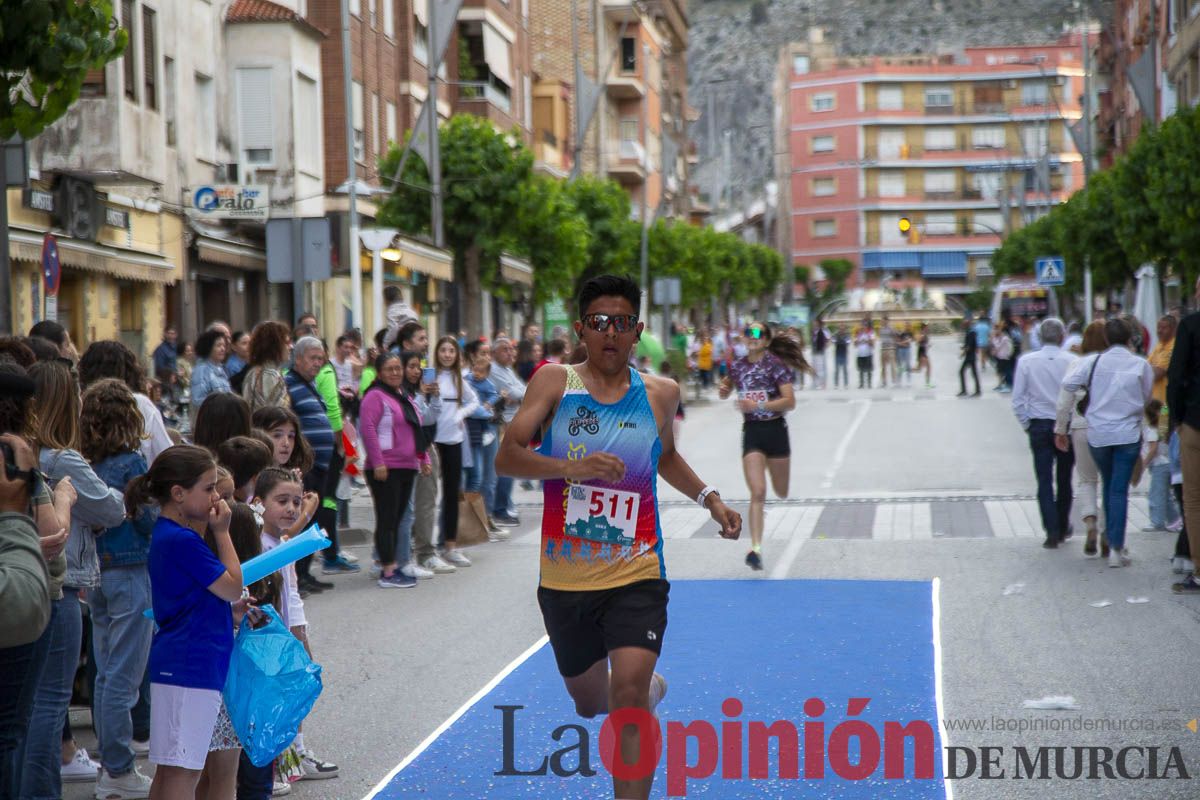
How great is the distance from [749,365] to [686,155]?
93567 millimetres

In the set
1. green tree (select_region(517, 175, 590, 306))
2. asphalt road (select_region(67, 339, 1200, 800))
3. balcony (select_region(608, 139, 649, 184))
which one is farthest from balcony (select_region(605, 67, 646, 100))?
asphalt road (select_region(67, 339, 1200, 800))

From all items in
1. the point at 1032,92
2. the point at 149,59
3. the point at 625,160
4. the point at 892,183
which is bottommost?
the point at 149,59

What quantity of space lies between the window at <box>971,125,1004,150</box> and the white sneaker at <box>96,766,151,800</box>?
466 feet

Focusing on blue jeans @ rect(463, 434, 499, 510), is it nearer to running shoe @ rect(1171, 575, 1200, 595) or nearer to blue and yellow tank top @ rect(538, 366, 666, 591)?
running shoe @ rect(1171, 575, 1200, 595)

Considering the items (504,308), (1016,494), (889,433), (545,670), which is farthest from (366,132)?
(545,670)

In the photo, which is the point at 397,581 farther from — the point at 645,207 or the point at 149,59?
the point at 645,207

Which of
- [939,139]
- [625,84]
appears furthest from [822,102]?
[625,84]

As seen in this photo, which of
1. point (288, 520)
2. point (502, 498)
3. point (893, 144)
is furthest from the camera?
point (893, 144)

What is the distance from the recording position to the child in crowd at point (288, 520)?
22.2 feet

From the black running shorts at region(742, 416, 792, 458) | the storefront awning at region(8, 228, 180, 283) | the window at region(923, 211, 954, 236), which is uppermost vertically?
the window at region(923, 211, 954, 236)

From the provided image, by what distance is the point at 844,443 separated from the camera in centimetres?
2802

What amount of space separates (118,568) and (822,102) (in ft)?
453

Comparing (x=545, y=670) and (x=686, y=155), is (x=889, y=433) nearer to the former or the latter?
(x=545, y=670)

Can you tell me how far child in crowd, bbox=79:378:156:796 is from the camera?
7.15m
